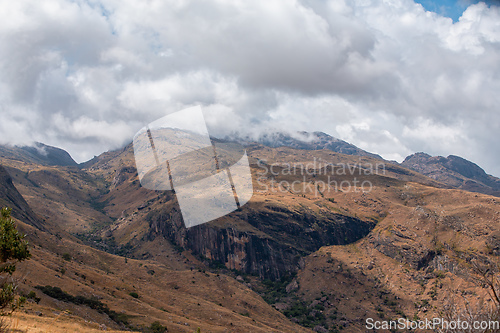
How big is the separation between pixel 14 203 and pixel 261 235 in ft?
357

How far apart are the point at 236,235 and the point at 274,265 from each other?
24.6 m

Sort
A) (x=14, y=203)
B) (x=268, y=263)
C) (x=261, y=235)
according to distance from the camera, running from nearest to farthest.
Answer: (x=14, y=203)
(x=268, y=263)
(x=261, y=235)

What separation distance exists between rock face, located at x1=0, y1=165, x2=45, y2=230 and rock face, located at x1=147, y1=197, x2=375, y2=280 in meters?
69.5

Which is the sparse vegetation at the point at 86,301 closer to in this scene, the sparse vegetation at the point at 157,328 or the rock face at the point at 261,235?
the sparse vegetation at the point at 157,328

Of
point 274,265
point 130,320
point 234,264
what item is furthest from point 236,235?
point 130,320

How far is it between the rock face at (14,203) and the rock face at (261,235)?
228 ft

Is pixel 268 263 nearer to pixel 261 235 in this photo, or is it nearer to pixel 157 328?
pixel 261 235

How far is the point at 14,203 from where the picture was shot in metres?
110

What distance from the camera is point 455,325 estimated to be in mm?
21578

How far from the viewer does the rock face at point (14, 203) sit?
100444 millimetres

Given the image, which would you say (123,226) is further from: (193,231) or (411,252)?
(411,252)

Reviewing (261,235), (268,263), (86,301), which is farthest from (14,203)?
(268,263)

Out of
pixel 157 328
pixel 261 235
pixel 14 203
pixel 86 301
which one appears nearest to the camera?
pixel 157 328

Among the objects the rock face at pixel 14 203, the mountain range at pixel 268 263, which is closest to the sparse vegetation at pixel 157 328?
the mountain range at pixel 268 263
